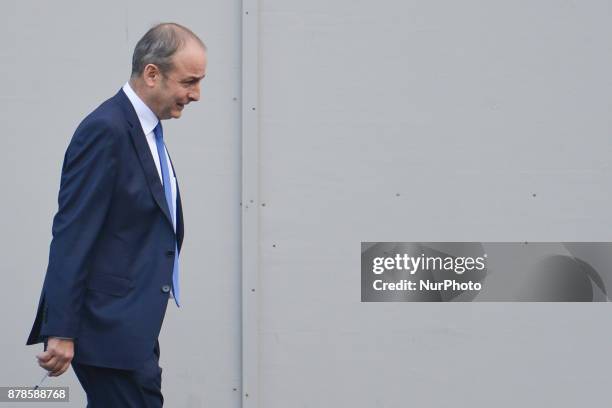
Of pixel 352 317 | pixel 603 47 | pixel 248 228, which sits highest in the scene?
pixel 603 47

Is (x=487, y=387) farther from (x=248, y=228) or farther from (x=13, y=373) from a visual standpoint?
(x=13, y=373)

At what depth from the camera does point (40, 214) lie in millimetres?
3422

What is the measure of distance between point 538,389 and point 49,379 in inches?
67.8

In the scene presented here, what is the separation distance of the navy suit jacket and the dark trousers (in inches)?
1.4

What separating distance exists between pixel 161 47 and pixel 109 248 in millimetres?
513

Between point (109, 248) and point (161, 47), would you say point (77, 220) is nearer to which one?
point (109, 248)

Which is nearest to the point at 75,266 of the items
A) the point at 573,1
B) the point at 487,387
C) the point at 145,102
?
the point at 145,102

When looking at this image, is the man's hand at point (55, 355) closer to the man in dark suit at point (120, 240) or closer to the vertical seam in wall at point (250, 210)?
the man in dark suit at point (120, 240)

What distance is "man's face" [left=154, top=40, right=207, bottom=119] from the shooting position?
246cm

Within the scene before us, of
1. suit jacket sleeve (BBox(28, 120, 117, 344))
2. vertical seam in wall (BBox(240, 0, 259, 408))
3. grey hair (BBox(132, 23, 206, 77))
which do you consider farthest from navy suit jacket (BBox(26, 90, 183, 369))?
vertical seam in wall (BBox(240, 0, 259, 408))

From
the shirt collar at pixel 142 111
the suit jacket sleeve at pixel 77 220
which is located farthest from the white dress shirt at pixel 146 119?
the suit jacket sleeve at pixel 77 220

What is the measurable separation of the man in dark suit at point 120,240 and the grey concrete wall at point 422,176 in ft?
3.19

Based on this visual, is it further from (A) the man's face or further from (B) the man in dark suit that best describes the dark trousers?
(A) the man's face

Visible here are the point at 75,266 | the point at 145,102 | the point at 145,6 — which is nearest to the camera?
the point at 75,266
